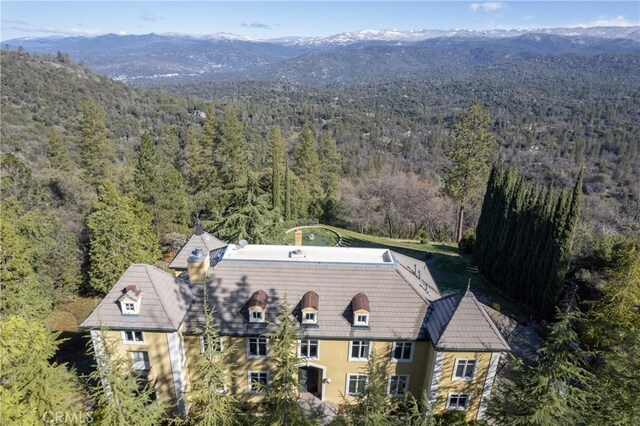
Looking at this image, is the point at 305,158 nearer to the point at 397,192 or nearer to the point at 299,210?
the point at 299,210

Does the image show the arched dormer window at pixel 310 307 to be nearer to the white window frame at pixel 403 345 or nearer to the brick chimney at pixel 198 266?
the white window frame at pixel 403 345

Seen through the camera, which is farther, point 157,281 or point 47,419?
point 157,281

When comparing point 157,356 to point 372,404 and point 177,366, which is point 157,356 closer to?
point 177,366

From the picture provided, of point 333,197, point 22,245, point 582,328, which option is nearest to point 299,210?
point 333,197

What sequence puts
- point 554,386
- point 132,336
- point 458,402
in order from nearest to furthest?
1. point 554,386
2. point 132,336
3. point 458,402

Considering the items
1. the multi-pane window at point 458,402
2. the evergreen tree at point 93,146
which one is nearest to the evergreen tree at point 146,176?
the evergreen tree at point 93,146

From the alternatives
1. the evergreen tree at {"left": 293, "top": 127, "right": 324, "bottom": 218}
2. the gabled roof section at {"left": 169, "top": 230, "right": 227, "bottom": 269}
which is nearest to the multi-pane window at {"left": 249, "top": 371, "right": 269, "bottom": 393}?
the gabled roof section at {"left": 169, "top": 230, "right": 227, "bottom": 269}

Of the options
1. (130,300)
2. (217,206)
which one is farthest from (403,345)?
(217,206)
